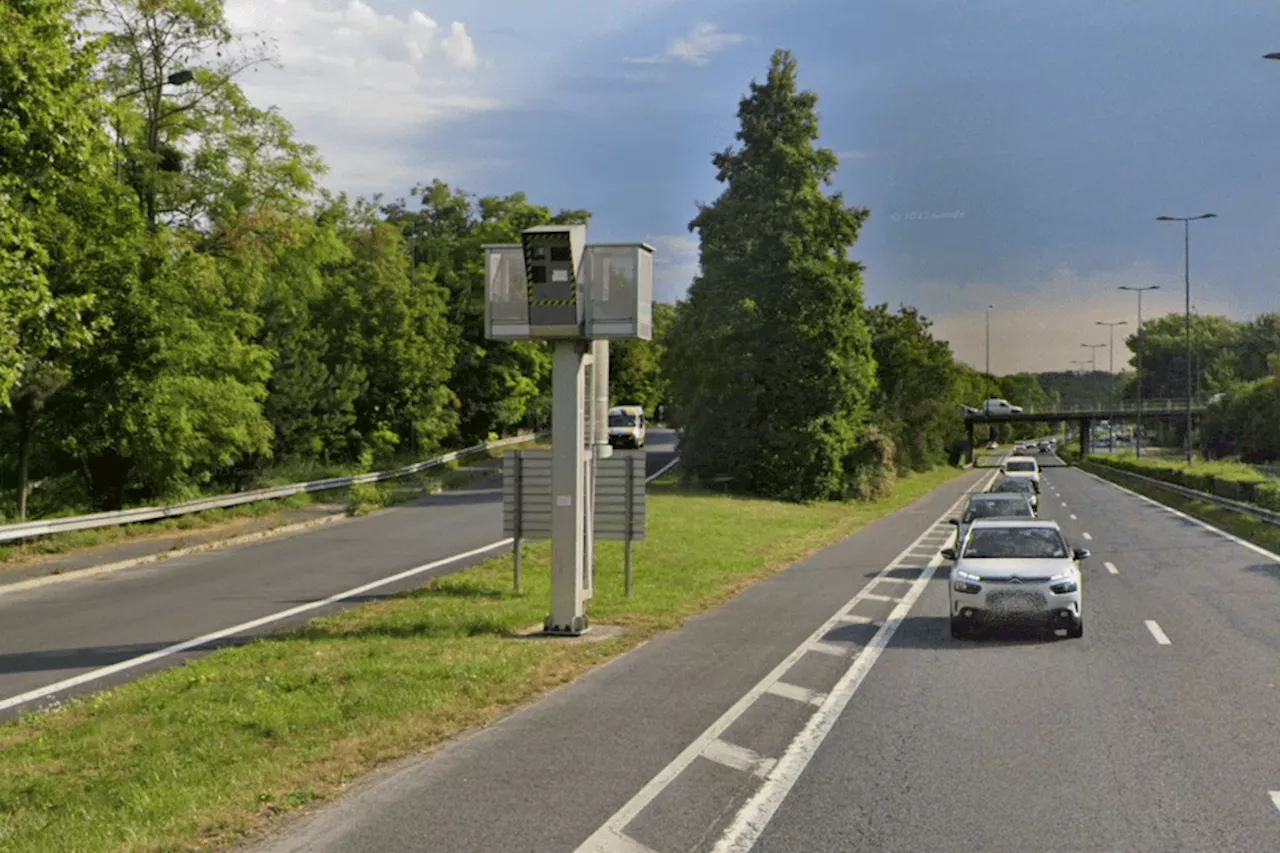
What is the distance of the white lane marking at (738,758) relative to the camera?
9000mm

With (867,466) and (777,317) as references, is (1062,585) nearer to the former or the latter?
(777,317)

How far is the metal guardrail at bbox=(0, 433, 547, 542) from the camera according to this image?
24797mm

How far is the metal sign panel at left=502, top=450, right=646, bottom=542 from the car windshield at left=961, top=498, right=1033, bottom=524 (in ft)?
35.2

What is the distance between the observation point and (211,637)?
16.5 meters

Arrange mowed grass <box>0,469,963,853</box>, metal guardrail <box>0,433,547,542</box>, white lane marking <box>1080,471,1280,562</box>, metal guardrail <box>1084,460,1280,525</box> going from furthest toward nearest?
metal guardrail <box>1084,460,1280,525</box> < white lane marking <box>1080,471,1280,562</box> < metal guardrail <box>0,433,547,542</box> < mowed grass <box>0,469,963,853</box>

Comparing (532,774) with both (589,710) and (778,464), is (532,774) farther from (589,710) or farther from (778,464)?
(778,464)

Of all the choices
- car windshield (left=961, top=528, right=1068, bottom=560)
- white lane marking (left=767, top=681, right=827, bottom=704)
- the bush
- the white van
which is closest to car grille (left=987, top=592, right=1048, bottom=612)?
car windshield (left=961, top=528, right=1068, bottom=560)

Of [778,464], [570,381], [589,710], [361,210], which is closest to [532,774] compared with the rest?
[589,710]

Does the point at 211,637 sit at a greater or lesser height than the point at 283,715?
lesser

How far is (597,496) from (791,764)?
34.0ft

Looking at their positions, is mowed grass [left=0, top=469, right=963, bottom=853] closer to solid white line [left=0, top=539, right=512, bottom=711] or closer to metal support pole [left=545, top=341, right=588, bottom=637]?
metal support pole [left=545, top=341, right=588, bottom=637]

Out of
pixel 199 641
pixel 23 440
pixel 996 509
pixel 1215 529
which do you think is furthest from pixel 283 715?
pixel 1215 529

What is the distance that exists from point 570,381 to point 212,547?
50.2ft

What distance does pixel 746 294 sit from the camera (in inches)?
1957
